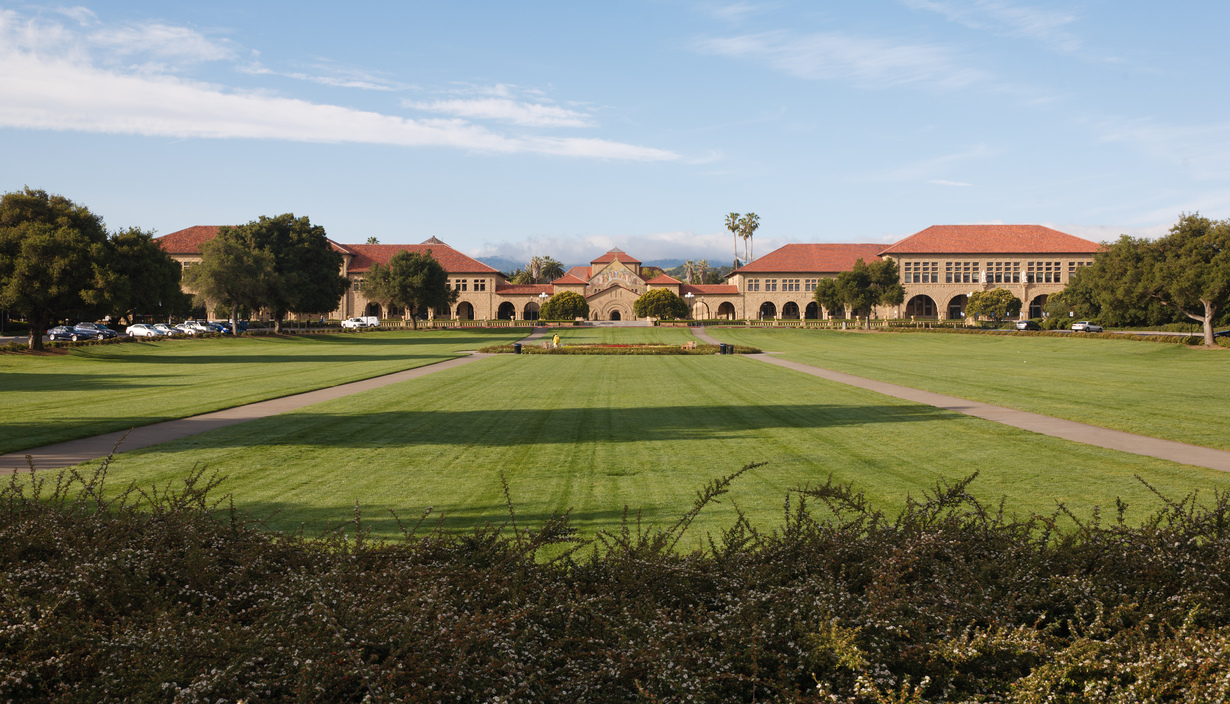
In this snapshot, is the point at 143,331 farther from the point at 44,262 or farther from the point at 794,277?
the point at 794,277

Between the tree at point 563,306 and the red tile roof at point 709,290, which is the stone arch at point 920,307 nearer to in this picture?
the red tile roof at point 709,290

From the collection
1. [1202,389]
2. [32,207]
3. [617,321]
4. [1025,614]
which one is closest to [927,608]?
[1025,614]

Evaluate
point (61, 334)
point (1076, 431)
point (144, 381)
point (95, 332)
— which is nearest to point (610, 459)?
point (1076, 431)

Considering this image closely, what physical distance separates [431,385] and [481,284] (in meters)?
84.4

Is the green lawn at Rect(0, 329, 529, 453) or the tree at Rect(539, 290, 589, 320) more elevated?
the tree at Rect(539, 290, 589, 320)

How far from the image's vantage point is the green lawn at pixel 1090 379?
15688 millimetres

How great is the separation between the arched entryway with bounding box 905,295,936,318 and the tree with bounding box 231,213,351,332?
265ft

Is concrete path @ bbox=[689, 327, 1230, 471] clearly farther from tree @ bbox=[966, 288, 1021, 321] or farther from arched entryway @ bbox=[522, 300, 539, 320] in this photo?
arched entryway @ bbox=[522, 300, 539, 320]

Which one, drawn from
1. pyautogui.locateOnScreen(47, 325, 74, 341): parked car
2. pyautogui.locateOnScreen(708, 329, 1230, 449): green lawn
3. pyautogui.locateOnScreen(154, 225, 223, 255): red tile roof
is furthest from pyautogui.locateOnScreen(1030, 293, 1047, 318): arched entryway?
pyautogui.locateOnScreen(154, 225, 223, 255): red tile roof

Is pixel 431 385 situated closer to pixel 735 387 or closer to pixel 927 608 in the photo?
pixel 735 387

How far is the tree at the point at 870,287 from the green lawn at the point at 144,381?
50934 mm

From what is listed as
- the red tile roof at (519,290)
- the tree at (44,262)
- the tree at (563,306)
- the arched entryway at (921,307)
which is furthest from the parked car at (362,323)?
the arched entryway at (921,307)

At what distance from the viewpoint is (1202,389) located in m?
22.1

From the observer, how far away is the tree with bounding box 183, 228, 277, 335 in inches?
2213
